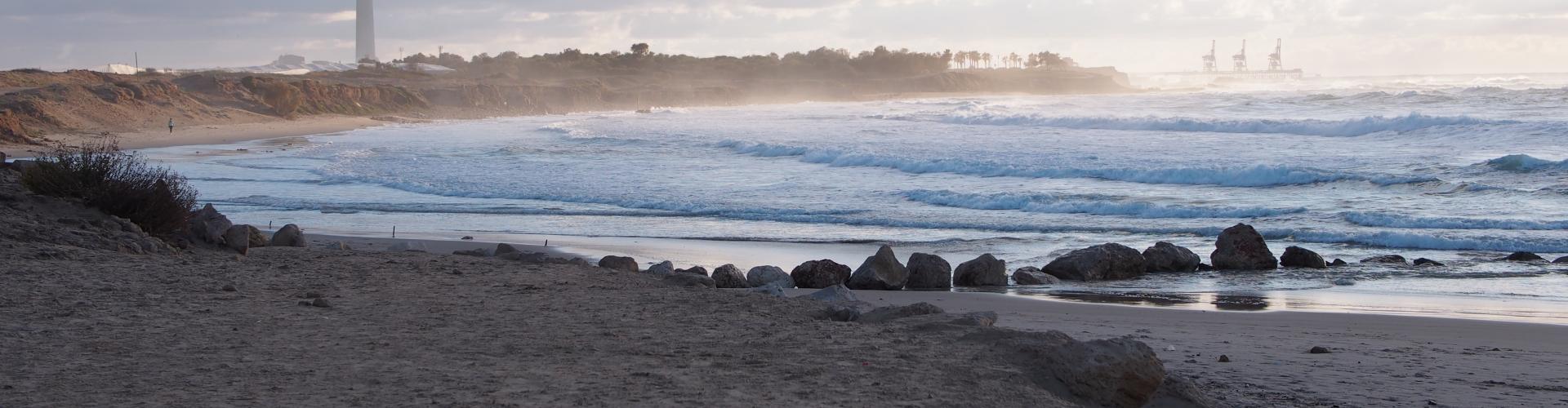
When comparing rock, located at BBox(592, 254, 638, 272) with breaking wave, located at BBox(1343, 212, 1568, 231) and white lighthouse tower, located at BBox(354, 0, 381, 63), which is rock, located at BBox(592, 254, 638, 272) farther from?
white lighthouse tower, located at BBox(354, 0, 381, 63)

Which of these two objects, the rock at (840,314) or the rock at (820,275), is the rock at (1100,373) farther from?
the rock at (820,275)

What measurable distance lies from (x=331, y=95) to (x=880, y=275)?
53.4 meters

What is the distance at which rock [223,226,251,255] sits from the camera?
28.8ft

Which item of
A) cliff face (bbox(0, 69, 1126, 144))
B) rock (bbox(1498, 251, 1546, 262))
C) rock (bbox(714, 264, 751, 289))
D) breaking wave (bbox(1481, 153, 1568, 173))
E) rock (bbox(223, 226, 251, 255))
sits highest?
cliff face (bbox(0, 69, 1126, 144))

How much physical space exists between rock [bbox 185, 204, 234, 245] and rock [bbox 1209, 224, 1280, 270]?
331 inches

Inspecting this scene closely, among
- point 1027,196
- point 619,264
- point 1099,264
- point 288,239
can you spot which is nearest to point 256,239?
point 288,239

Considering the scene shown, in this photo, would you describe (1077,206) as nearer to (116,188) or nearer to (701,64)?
(116,188)

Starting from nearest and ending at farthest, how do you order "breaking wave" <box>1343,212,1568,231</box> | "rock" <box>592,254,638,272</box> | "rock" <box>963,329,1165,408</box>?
"rock" <box>963,329,1165,408</box> < "rock" <box>592,254,638,272</box> < "breaking wave" <box>1343,212,1568,231</box>

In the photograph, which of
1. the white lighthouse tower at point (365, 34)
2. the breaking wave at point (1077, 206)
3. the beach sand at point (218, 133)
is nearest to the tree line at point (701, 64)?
the white lighthouse tower at point (365, 34)

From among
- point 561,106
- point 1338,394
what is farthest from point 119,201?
point 561,106

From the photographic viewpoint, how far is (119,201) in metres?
9.22

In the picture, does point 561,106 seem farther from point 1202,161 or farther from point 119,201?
point 119,201

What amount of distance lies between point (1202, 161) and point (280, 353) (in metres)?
19.7

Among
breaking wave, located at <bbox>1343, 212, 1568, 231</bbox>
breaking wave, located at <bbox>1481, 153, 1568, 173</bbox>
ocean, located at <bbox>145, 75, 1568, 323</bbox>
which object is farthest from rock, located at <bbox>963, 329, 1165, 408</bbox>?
breaking wave, located at <bbox>1481, 153, 1568, 173</bbox>
